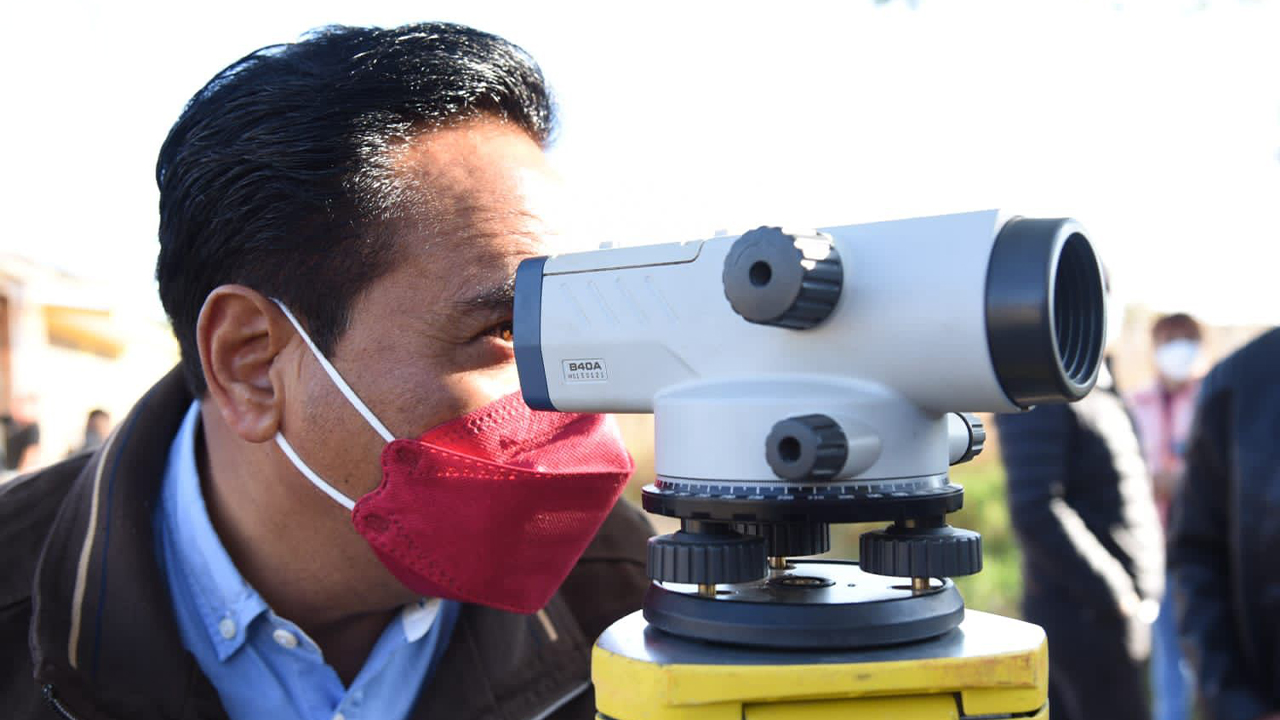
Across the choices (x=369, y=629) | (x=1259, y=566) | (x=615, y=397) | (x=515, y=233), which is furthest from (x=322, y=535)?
(x=1259, y=566)

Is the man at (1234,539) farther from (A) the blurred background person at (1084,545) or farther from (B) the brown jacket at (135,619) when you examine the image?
(B) the brown jacket at (135,619)

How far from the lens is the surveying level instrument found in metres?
0.81

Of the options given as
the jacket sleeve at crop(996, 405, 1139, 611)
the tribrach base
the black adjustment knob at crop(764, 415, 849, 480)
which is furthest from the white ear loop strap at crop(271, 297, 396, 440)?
the jacket sleeve at crop(996, 405, 1139, 611)

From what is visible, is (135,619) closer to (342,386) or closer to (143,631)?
(143,631)

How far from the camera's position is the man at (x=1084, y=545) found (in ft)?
10.6

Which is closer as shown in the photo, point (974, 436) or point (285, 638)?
point (974, 436)

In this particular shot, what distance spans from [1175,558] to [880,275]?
1741 millimetres

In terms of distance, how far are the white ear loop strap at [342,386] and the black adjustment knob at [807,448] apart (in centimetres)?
77

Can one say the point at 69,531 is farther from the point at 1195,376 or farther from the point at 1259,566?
the point at 1195,376

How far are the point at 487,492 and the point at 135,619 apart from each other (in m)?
0.57

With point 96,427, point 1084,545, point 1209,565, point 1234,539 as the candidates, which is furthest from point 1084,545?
point 96,427

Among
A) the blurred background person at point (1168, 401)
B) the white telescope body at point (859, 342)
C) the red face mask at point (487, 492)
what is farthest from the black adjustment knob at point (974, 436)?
the blurred background person at point (1168, 401)

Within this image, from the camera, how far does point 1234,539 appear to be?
2.04 meters

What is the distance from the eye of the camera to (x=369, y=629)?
1742 mm
